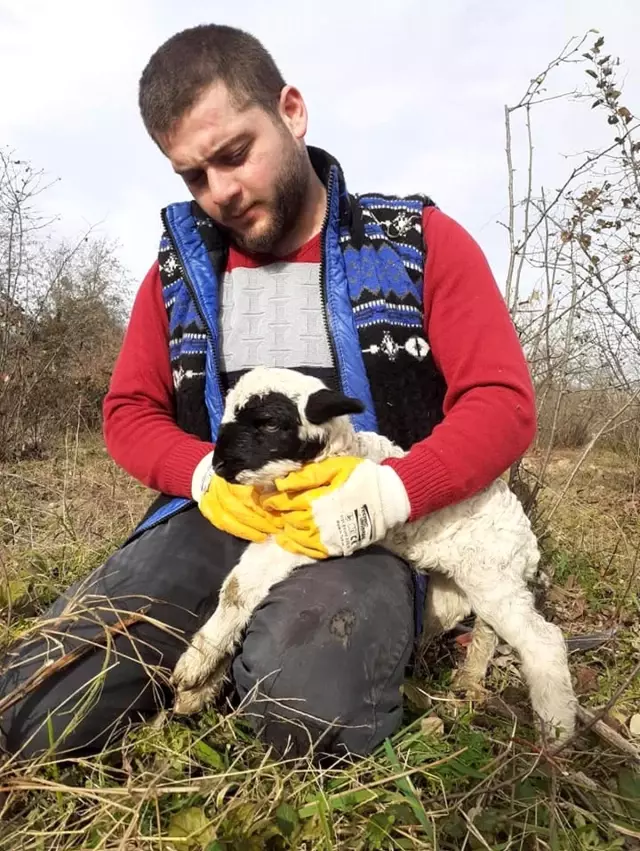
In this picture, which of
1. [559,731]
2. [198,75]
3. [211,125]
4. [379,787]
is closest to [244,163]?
[211,125]

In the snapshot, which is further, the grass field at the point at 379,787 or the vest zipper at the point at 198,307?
the vest zipper at the point at 198,307

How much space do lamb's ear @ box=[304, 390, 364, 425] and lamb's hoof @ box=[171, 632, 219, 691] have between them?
97 centimetres

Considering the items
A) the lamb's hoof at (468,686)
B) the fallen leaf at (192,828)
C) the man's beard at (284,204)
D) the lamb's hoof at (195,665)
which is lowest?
the lamb's hoof at (468,686)

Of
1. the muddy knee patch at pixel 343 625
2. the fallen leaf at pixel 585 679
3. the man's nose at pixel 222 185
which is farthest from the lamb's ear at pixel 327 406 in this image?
the fallen leaf at pixel 585 679

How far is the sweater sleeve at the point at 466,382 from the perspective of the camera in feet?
8.69

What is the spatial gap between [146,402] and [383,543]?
56.0 inches

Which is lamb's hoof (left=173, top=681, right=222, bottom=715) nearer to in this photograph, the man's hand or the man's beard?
the man's hand

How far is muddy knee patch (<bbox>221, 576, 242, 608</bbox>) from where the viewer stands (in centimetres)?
262

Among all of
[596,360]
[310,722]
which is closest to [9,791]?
[310,722]

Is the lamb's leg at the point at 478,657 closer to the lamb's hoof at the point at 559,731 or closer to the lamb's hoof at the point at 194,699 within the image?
the lamb's hoof at the point at 559,731

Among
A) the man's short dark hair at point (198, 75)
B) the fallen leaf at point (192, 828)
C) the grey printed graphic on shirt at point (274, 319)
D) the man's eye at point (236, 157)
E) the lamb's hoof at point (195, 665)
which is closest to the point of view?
the fallen leaf at point (192, 828)

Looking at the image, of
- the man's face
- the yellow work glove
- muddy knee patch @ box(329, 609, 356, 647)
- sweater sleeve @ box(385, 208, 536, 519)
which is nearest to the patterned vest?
sweater sleeve @ box(385, 208, 536, 519)

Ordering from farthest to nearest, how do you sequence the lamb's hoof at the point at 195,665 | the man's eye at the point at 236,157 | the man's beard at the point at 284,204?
the man's beard at the point at 284,204, the man's eye at the point at 236,157, the lamb's hoof at the point at 195,665

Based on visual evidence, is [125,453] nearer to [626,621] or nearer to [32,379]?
[626,621]
